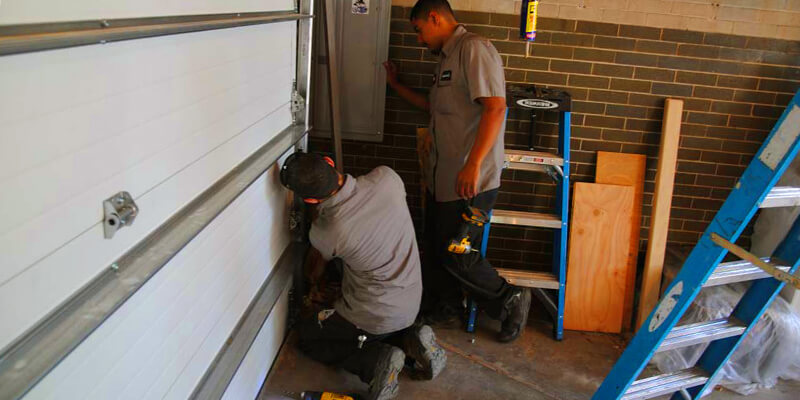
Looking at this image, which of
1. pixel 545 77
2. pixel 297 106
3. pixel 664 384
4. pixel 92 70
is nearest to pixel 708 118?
pixel 545 77

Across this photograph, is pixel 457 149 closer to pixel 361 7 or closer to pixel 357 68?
pixel 357 68

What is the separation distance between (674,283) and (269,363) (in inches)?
81.2

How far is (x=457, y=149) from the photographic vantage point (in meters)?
3.49

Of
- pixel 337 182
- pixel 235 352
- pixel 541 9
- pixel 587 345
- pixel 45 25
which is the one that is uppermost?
pixel 541 9

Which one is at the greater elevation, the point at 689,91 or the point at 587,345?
the point at 689,91

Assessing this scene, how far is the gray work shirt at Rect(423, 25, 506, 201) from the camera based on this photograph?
323cm

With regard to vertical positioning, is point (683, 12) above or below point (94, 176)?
above

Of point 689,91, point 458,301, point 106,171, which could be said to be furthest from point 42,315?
point 689,91

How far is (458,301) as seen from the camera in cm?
399

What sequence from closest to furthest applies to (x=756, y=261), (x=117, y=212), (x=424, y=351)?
1. (x=117, y=212)
2. (x=756, y=261)
3. (x=424, y=351)

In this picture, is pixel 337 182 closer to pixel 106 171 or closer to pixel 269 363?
pixel 269 363

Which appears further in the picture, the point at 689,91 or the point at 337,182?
the point at 689,91

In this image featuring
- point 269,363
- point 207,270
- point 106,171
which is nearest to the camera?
point 106,171

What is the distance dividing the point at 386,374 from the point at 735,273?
1651 mm
